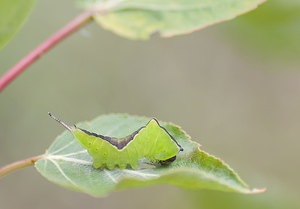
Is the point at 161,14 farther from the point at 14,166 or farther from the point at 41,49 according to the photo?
the point at 14,166

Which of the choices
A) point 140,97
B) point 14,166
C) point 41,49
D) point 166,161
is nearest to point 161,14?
point 41,49

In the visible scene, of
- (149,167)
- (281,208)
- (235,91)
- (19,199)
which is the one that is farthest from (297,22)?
(19,199)

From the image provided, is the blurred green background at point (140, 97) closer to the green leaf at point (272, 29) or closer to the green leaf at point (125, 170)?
the green leaf at point (272, 29)

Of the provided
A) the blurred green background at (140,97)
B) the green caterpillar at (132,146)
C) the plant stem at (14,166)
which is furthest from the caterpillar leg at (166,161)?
the blurred green background at (140,97)

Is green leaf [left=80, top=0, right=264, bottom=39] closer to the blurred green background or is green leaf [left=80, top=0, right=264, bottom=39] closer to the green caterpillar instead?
the green caterpillar

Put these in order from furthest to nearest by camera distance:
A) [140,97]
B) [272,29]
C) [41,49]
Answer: [140,97], [272,29], [41,49]

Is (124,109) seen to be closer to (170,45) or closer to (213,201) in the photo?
(170,45)

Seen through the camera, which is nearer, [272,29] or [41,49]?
[41,49]

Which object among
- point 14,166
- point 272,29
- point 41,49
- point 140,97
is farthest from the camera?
point 140,97
